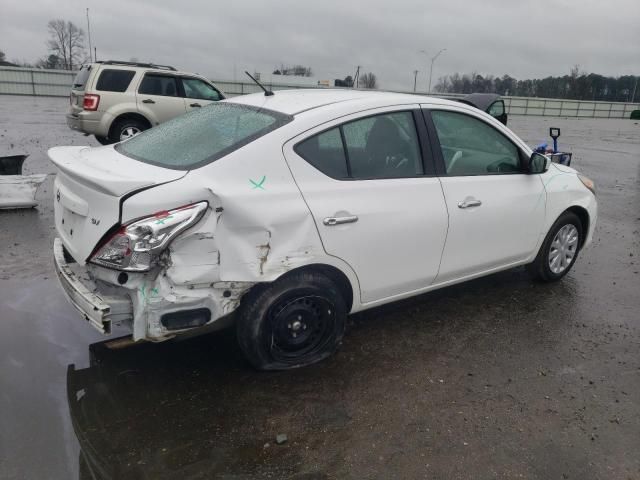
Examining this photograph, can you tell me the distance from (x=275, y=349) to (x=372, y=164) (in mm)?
1362

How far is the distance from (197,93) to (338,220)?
9.83 metres

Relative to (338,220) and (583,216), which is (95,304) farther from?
(583,216)

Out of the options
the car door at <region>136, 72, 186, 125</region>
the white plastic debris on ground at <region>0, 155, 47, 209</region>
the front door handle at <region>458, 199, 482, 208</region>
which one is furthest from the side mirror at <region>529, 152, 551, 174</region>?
the car door at <region>136, 72, 186, 125</region>

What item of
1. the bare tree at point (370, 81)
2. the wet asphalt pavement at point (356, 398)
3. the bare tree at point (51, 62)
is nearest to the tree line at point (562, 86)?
the bare tree at point (370, 81)

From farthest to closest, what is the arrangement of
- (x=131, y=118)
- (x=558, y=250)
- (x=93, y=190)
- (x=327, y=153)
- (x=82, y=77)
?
(x=82, y=77) < (x=131, y=118) < (x=558, y=250) < (x=327, y=153) < (x=93, y=190)

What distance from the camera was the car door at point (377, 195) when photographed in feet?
10.2

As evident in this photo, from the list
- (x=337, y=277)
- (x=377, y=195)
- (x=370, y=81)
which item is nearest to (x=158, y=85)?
(x=377, y=195)

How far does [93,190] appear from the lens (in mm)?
2811

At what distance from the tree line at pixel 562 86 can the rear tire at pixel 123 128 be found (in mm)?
72117

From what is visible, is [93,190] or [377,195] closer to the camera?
[93,190]

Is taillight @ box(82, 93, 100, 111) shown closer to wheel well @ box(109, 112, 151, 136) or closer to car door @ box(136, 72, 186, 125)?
wheel well @ box(109, 112, 151, 136)

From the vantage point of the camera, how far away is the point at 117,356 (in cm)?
341

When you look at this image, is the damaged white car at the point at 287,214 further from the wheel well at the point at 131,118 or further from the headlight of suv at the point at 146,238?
the wheel well at the point at 131,118

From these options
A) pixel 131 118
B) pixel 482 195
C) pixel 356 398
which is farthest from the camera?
pixel 131 118
